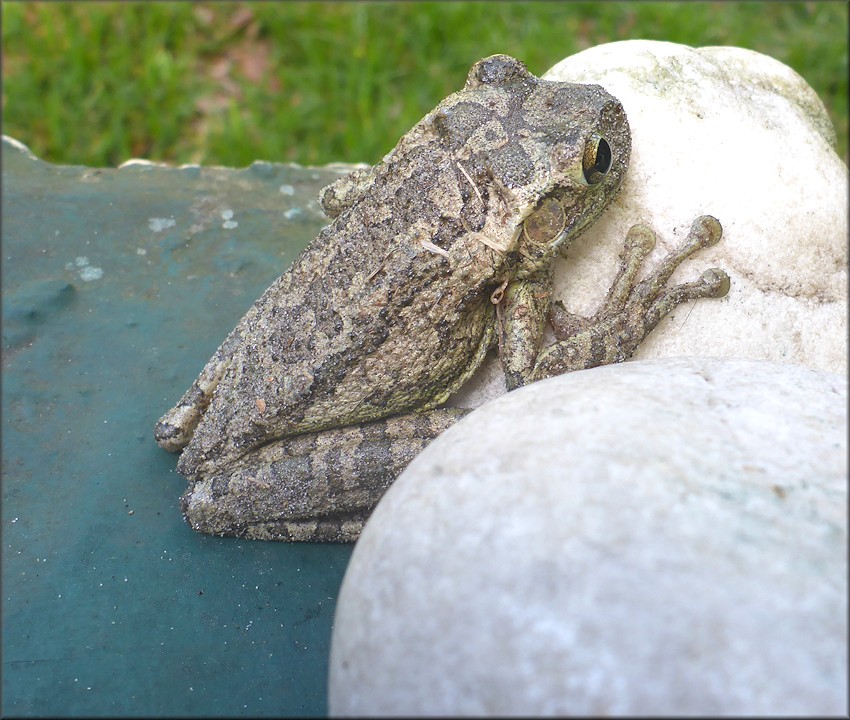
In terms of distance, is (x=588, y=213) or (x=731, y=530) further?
(x=588, y=213)

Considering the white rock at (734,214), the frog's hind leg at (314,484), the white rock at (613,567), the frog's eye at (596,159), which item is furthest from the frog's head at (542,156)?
the white rock at (613,567)

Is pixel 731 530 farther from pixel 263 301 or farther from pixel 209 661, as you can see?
pixel 263 301

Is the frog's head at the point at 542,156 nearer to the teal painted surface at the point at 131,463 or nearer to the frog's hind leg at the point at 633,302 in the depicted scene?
the frog's hind leg at the point at 633,302

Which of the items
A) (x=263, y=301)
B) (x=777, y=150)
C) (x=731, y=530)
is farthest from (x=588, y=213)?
(x=731, y=530)

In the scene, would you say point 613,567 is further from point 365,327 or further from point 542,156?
point 542,156

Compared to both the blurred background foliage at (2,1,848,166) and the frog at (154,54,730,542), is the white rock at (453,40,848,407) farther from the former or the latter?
the blurred background foliage at (2,1,848,166)

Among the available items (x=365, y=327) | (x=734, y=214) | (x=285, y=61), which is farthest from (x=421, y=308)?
(x=285, y=61)

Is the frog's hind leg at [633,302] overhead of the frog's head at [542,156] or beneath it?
beneath

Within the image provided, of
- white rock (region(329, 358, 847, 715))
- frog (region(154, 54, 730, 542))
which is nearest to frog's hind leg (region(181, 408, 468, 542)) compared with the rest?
frog (region(154, 54, 730, 542))
